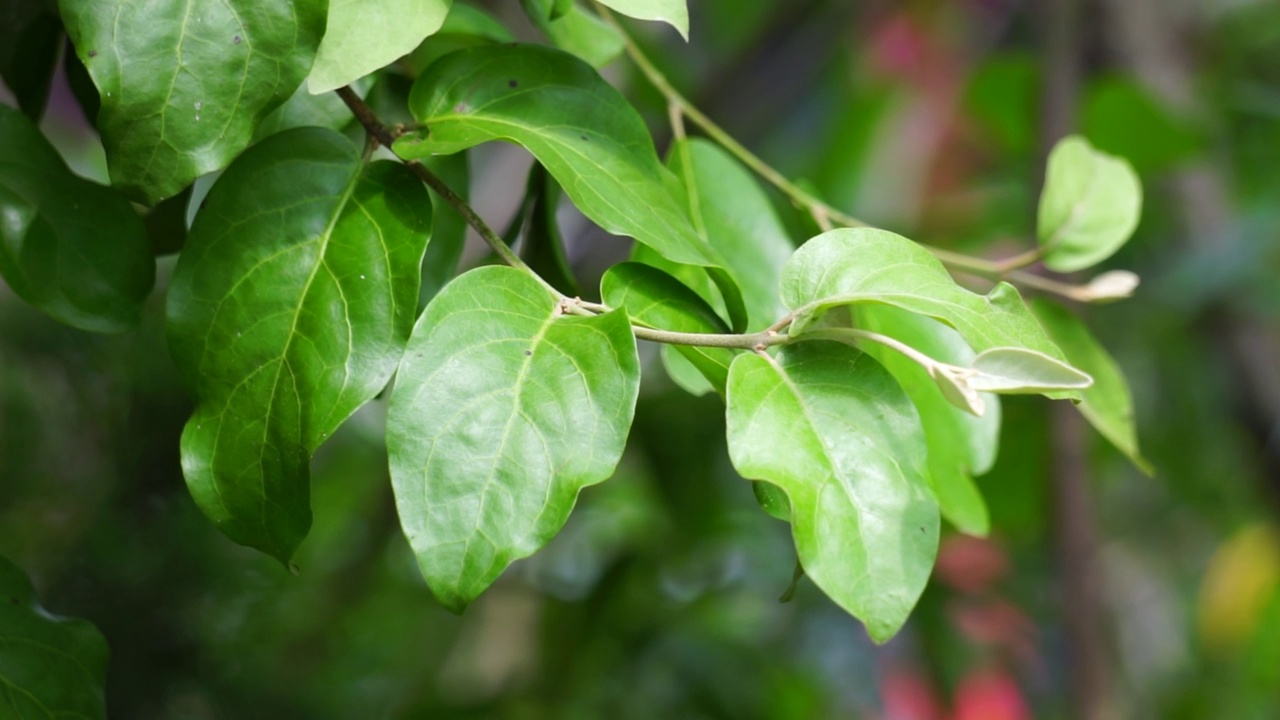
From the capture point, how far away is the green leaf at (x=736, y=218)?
382mm

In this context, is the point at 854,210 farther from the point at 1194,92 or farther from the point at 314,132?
the point at 314,132

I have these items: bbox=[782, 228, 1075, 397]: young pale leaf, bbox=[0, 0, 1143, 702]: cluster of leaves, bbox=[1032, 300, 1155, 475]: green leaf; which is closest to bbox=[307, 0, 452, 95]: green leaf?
bbox=[0, 0, 1143, 702]: cluster of leaves

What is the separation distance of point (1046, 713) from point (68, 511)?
1.30m

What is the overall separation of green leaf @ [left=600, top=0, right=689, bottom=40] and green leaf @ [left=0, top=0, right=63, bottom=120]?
0.19m

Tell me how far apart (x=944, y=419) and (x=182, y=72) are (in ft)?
0.88

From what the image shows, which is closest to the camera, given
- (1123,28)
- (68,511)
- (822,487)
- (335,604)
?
(822,487)

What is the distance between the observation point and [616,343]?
248 millimetres

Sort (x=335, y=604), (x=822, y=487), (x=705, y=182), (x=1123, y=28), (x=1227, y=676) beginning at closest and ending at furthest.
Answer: (x=822, y=487) < (x=705, y=182) < (x=335, y=604) < (x=1123, y=28) < (x=1227, y=676)

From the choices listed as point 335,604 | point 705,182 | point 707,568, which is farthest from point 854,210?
point 705,182

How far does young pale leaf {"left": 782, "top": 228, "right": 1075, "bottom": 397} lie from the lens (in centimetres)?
24

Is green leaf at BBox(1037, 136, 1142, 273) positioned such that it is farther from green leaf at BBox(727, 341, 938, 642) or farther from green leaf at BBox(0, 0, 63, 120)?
green leaf at BBox(0, 0, 63, 120)

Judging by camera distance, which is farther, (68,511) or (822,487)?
(68,511)

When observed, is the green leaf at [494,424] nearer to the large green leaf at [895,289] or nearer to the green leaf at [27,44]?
the large green leaf at [895,289]

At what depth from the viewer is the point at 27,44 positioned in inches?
13.3
